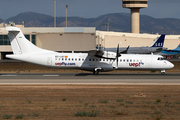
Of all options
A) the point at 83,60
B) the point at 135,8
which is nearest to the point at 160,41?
the point at 83,60

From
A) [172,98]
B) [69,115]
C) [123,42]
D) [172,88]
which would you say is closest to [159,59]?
[172,88]

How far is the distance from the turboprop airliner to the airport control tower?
9116 cm

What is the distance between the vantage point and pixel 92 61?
3597cm

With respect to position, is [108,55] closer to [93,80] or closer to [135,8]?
[93,80]

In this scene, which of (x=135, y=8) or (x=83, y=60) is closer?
(x=83, y=60)

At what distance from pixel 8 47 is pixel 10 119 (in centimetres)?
6734

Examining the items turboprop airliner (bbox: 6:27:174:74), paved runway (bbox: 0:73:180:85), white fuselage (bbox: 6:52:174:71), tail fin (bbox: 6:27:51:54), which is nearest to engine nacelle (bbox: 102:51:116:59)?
turboprop airliner (bbox: 6:27:174:74)

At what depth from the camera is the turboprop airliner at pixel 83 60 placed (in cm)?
3544

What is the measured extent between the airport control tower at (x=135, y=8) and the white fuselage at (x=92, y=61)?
91.1 m

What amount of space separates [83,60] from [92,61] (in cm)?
128

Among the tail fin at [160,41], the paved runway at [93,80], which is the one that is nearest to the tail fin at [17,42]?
the paved runway at [93,80]

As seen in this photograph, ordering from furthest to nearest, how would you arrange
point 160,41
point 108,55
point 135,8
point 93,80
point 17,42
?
point 135,8, point 160,41, point 17,42, point 108,55, point 93,80

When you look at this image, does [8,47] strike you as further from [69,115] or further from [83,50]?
[69,115]

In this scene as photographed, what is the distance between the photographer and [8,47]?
77.7 metres
